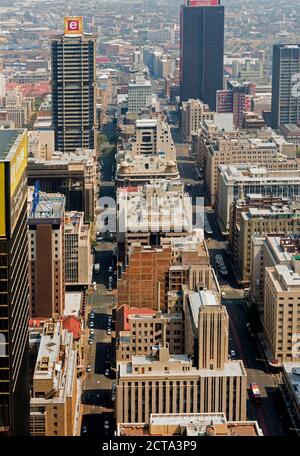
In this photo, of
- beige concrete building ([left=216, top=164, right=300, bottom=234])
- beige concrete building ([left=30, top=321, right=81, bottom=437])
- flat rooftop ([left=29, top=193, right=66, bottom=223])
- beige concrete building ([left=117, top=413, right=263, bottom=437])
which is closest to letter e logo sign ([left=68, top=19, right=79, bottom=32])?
beige concrete building ([left=216, top=164, right=300, bottom=234])

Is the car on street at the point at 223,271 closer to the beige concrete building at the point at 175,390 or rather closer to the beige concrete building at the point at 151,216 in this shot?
the beige concrete building at the point at 151,216

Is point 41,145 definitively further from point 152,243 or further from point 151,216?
point 152,243

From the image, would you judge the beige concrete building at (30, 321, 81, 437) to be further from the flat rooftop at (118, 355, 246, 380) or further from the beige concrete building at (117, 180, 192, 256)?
the beige concrete building at (117, 180, 192, 256)

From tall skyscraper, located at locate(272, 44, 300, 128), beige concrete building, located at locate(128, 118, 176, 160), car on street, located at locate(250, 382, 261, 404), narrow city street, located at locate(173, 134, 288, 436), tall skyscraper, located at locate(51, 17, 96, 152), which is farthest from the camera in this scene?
tall skyscraper, located at locate(272, 44, 300, 128)

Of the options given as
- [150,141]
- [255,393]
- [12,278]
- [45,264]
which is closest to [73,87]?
[150,141]

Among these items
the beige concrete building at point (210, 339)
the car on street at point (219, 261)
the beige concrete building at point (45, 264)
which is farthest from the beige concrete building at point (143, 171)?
the beige concrete building at point (210, 339)

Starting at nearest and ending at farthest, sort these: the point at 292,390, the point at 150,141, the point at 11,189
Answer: the point at 11,189
the point at 292,390
the point at 150,141
